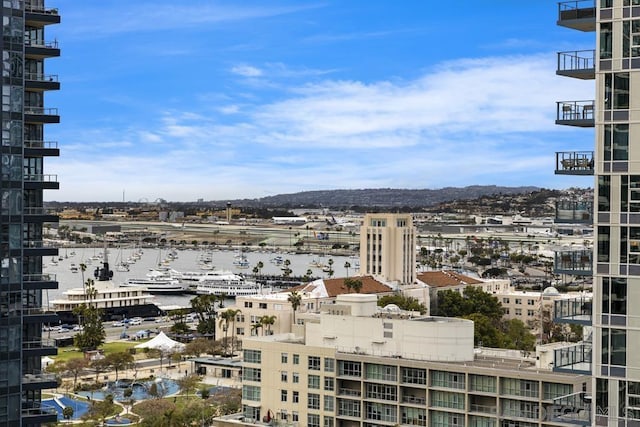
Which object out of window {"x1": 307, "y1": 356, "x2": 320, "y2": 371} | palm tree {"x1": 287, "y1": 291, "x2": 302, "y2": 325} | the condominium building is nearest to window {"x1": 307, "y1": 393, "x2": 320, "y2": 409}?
window {"x1": 307, "y1": 356, "x2": 320, "y2": 371}

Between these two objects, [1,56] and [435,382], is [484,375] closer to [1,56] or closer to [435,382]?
[435,382]

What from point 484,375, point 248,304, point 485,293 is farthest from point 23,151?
point 485,293

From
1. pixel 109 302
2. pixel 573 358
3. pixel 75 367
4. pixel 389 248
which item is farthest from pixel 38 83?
pixel 109 302

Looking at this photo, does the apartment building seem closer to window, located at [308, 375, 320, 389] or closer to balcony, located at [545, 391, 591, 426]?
window, located at [308, 375, 320, 389]

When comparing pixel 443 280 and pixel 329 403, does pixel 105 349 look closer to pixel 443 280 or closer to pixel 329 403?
pixel 443 280

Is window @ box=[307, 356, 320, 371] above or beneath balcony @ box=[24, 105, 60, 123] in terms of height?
beneath

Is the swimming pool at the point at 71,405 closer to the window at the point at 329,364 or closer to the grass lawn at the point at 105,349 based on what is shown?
the grass lawn at the point at 105,349

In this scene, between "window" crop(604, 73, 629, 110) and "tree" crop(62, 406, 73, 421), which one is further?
"tree" crop(62, 406, 73, 421)
